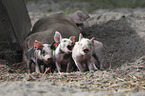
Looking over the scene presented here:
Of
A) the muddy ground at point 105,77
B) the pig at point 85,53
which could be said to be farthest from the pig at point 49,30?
the pig at point 85,53

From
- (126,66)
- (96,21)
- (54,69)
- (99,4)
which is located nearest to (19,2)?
(54,69)

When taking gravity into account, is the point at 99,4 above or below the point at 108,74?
above

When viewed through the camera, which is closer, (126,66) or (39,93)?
(39,93)

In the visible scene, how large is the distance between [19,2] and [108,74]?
10.1ft

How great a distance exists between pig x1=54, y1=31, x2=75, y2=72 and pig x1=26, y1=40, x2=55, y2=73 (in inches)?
4.9

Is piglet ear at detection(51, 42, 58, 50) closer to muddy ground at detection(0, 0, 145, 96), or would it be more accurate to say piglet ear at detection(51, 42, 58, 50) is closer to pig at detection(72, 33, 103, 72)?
pig at detection(72, 33, 103, 72)

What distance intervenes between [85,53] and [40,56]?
81 centimetres

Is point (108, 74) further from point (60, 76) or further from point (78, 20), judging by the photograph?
point (78, 20)

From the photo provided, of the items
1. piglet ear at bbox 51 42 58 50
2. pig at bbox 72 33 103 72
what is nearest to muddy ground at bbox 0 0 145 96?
pig at bbox 72 33 103 72

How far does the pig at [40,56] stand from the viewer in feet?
11.2

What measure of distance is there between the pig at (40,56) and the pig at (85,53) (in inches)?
17.0

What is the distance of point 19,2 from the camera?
4949mm

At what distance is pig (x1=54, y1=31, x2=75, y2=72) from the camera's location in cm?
338

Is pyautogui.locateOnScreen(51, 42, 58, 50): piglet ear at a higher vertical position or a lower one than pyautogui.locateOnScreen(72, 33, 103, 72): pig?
higher
